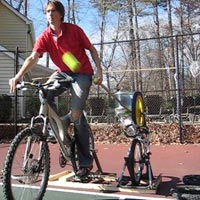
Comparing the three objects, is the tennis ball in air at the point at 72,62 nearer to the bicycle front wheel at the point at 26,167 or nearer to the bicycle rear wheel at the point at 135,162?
the bicycle front wheel at the point at 26,167

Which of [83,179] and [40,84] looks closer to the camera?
[40,84]

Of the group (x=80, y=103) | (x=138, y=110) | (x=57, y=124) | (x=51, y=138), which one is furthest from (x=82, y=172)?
(x=138, y=110)

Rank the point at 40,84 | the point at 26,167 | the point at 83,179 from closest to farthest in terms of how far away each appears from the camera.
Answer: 1. the point at 26,167
2. the point at 40,84
3. the point at 83,179

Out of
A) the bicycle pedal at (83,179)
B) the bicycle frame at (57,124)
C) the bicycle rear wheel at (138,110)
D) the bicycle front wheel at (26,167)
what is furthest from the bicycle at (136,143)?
the bicycle front wheel at (26,167)

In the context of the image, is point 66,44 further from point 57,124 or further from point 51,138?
point 51,138

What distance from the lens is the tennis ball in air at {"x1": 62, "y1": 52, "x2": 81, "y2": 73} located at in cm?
422

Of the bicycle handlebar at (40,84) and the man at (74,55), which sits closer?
the bicycle handlebar at (40,84)

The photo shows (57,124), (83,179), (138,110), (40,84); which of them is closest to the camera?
(40,84)

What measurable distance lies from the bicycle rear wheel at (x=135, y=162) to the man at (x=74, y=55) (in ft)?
1.62

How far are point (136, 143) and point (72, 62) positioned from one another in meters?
1.26

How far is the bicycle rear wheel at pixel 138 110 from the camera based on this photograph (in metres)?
4.73

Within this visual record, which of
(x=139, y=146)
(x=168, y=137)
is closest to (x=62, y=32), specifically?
(x=139, y=146)

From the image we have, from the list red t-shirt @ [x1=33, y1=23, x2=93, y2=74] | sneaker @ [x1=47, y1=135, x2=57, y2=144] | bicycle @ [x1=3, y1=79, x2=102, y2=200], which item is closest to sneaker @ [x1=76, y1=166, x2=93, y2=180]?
bicycle @ [x1=3, y1=79, x2=102, y2=200]

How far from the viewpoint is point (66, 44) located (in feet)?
13.8
